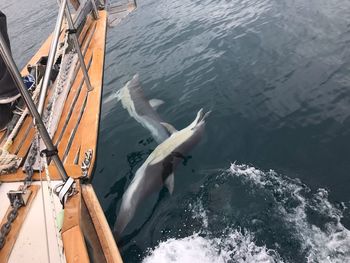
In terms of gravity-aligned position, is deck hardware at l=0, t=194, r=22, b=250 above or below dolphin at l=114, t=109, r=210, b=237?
above

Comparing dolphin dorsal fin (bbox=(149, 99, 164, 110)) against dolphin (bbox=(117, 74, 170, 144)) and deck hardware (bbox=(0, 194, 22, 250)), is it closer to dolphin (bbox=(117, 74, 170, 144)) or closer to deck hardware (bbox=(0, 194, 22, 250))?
dolphin (bbox=(117, 74, 170, 144))

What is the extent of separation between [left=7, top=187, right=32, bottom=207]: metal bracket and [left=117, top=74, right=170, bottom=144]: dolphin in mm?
3380

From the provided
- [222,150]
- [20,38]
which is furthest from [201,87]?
[20,38]

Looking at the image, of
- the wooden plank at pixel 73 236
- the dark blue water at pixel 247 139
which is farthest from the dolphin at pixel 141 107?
the wooden plank at pixel 73 236

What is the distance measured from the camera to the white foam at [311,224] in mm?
4711

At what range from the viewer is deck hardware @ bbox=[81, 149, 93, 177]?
4.70 m

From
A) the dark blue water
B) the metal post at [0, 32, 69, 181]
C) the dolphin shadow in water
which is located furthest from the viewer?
the dolphin shadow in water

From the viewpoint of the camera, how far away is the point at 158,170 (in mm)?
6445

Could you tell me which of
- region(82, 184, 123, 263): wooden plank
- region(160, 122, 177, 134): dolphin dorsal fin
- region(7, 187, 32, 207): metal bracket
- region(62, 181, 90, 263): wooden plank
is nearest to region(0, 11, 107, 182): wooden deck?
region(7, 187, 32, 207): metal bracket

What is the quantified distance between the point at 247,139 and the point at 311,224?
2413 mm

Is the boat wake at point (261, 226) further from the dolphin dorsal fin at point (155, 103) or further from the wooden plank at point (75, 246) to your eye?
the dolphin dorsal fin at point (155, 103)

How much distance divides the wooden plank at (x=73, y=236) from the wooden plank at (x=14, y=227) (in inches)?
28.1

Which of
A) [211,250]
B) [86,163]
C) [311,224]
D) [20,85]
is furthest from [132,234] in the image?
[20,85]

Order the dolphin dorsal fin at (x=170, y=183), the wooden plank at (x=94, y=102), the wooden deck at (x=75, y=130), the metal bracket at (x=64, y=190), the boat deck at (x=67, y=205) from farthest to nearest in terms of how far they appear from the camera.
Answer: the dolphin dorsal fin at (x=170, y=183) → the wooden plank at (x=94, y=102) → the wooden deck at (x=75, y=130) → the metal bracket at (x=64, y=190) → the boat deck at (x=67, y=205)
